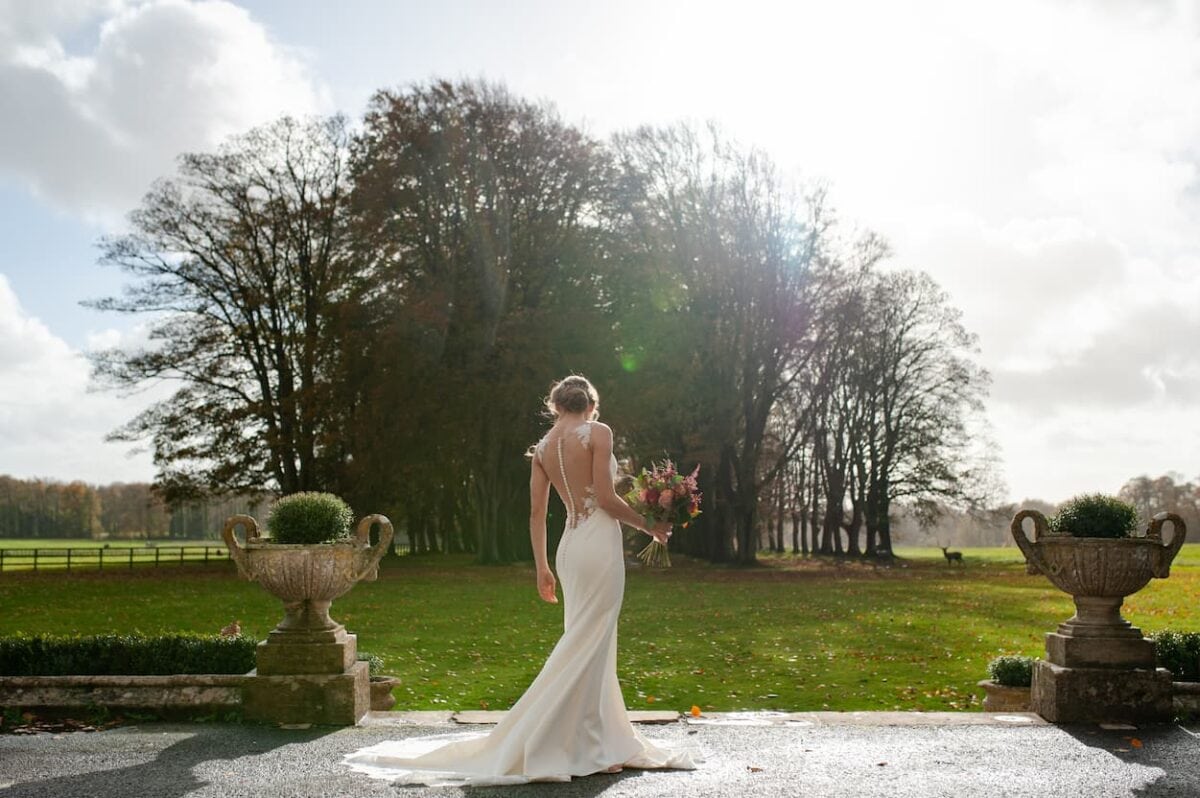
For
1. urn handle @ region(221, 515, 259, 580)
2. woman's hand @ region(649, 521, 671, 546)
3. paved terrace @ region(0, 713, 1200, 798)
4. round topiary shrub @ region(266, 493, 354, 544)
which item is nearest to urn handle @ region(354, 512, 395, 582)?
round topiary shrub @ region(266, 493, 354, 544)

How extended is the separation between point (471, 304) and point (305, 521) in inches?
1039

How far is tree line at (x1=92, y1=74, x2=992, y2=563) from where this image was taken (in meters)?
34.2

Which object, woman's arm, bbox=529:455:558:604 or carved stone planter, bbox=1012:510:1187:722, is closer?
woman's arm, bbox=529:455:558:604

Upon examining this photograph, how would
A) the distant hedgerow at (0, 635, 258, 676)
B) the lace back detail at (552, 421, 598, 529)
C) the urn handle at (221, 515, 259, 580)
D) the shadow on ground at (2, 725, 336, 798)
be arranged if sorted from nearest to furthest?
1. the shadow on ground at (2, 725, 336, 798)
2. the lace back detail at (552, 421, 598, 529)
3. the urn handle at (221, 515, 259, 580)
4. the distant hedgerow at (0, 635, 258, 676)

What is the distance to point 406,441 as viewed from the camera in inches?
1367

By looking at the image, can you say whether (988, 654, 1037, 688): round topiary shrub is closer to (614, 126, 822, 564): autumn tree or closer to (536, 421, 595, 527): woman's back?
(536, 421, 595, 527): woman's back

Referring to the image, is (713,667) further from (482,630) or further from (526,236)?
(526,236)

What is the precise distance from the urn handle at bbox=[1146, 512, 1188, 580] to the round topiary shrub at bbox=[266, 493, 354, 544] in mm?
6376

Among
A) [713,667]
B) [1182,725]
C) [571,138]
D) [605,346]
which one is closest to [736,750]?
[1182,725]

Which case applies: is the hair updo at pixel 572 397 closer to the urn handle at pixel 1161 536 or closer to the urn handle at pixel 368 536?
the urn handle at pixel 368 536

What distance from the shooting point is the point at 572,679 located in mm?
6836

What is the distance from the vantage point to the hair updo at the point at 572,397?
720cm

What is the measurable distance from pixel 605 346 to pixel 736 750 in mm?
27876

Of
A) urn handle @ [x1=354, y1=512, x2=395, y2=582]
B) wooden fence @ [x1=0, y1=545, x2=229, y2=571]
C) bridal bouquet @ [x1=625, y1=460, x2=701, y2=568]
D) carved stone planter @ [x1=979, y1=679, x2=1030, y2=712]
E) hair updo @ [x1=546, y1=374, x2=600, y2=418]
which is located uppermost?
hair updo @ [x1=546, y1=374, x2=600, y2=418]
